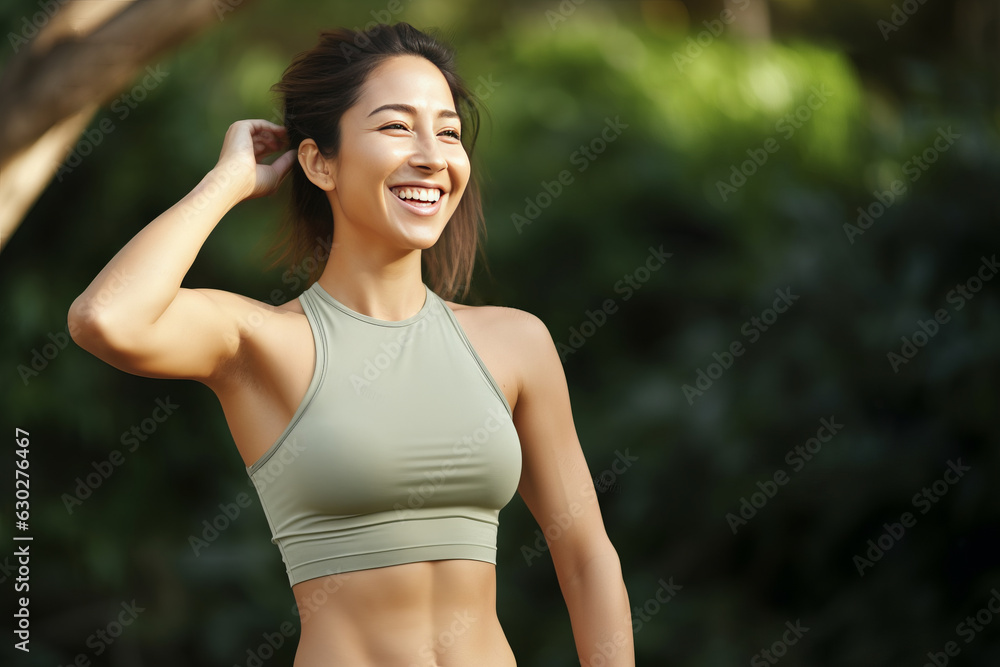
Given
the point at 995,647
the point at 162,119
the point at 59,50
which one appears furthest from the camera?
the point at 162,119

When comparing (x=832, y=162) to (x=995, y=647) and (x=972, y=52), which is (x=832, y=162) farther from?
(x=995, y=647)

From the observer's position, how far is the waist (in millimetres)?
2135

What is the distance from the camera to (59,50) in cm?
339

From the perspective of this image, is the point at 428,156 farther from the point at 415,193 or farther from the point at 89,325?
the point at 89,325

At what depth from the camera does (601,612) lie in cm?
240

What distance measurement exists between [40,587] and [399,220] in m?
3.78

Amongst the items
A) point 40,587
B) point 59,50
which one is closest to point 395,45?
point 59,50

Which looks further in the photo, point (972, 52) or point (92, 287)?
point (972, 52)

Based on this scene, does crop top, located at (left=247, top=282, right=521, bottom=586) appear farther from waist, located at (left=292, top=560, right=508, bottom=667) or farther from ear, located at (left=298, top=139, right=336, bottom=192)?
ear, located at (left=298, top=139, right=336, bottom=192)

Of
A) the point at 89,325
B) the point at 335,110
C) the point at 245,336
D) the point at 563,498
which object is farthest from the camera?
the point at 563,498

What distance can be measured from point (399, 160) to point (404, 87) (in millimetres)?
163

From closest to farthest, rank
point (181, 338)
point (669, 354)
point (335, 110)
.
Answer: point (181, 338) → point (335, 110) → point (669, 354)

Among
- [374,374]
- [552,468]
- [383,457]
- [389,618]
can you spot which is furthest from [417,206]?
[389,618]

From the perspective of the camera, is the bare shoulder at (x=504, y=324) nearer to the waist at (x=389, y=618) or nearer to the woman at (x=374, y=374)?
the woman at (x=374, y=374)
